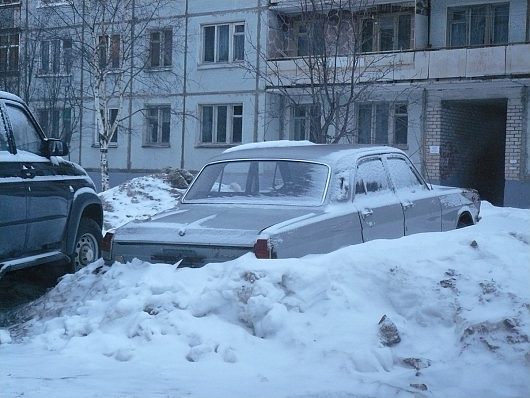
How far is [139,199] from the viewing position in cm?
1652

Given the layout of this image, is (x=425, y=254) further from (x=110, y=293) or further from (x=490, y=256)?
(x=110, y=293)

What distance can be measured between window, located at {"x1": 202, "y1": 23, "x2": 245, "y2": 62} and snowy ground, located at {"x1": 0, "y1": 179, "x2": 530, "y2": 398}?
61.8 feet

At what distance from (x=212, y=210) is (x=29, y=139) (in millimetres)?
2087

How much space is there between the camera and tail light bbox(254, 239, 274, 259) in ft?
19.1

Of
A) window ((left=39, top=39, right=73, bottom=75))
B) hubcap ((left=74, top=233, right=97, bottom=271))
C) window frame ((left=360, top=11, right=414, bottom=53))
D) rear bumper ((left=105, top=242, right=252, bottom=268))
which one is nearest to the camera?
rear bumper ((left=105, top=242, right=252, bottom=268))

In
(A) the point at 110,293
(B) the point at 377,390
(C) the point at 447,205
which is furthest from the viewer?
(C) the point at 447,205

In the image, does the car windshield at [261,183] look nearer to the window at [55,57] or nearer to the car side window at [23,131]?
the car side window at [23,131]

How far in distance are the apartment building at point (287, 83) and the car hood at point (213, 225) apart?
35.8 ft

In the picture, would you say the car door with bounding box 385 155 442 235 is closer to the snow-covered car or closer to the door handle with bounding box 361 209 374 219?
the snow-covered car

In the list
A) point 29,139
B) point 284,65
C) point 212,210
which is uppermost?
point 284,65

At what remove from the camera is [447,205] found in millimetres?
8648

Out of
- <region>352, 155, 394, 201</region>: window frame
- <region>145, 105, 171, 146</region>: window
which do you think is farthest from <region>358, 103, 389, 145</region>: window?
<region>352, 155, 394, 201</region>: window frame

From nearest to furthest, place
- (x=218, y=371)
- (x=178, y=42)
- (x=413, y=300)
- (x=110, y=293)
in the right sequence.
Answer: (x=218, y=371) < (x=413, y=300) < (x=110, y=293) < (x=178, y=42)

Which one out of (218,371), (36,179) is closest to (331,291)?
(218,371)
